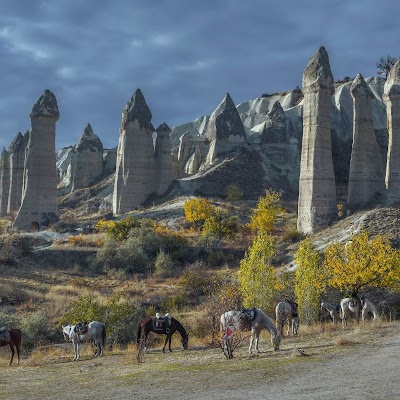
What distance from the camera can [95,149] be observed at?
78312 mm

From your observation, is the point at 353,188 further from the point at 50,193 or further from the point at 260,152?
the point at 260,152

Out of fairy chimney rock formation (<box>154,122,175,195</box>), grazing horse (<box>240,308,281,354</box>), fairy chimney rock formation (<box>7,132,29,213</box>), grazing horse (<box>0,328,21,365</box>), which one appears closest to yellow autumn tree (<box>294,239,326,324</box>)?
grazing horse (<box>240,308,281,354</box>)

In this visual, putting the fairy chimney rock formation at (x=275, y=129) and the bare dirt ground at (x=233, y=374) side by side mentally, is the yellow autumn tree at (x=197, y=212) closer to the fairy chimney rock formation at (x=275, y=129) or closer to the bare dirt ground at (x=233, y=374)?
the fairy chimney rock formation at (x=275, y=129)

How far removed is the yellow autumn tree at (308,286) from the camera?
23234 millimetres

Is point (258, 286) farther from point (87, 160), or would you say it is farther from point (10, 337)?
point (87, 160)

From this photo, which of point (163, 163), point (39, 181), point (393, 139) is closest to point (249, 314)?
point (393, 139)

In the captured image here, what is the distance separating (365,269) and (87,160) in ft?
190

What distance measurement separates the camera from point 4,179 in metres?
73.1

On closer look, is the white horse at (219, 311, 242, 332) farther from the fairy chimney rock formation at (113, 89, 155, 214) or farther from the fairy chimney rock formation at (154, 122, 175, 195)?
the fairy chimney rock formation at (154, 122, 175, 195)

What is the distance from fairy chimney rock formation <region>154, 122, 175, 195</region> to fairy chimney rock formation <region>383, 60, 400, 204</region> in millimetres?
25995

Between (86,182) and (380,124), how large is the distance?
3855 centimetres

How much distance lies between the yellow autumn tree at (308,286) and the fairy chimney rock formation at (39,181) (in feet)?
101

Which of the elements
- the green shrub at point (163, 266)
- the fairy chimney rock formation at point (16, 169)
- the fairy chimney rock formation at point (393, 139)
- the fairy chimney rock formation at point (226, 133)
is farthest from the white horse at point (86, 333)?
the fairy chimney rock formation at point (16, 169)

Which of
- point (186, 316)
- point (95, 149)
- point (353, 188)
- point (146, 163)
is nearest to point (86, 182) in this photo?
point (95, 149)
